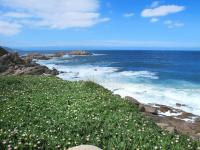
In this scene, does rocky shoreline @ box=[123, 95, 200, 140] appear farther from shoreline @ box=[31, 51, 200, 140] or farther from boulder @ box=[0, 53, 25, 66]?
boulder @ box=[0, 53, 25, 66]

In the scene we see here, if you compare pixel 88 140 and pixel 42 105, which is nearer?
pixel 88 140

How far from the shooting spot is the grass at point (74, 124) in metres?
12.2

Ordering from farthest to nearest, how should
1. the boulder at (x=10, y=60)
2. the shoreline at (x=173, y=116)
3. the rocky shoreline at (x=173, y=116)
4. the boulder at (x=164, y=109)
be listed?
the boulder at (x=10, y=60) < the boulder at (x=164, y=109) < the shoreline at (x=173, y=116) < the rocky shoreline at (x=173, y=116)

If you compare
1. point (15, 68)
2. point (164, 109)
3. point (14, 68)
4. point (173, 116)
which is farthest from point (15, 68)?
point (173, 116)

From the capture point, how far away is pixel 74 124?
1460cm

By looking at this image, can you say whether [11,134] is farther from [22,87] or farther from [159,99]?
[159,99]

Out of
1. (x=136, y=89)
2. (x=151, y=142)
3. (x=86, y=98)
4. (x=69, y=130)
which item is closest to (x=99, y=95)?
(x=86, y=98)

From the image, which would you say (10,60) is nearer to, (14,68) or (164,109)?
(14,68)

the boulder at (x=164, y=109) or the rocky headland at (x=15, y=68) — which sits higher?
the rocky headland at (x=15, y=68)

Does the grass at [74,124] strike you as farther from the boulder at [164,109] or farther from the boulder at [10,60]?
the boulder at [10,60]

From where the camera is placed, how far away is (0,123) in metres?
14.8

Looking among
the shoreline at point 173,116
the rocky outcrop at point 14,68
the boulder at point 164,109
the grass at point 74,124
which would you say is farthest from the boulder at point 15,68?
the grass at point 74,124

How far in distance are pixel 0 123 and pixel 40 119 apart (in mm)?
1819

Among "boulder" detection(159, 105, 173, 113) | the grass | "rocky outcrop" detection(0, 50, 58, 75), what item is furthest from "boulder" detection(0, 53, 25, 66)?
the grass
